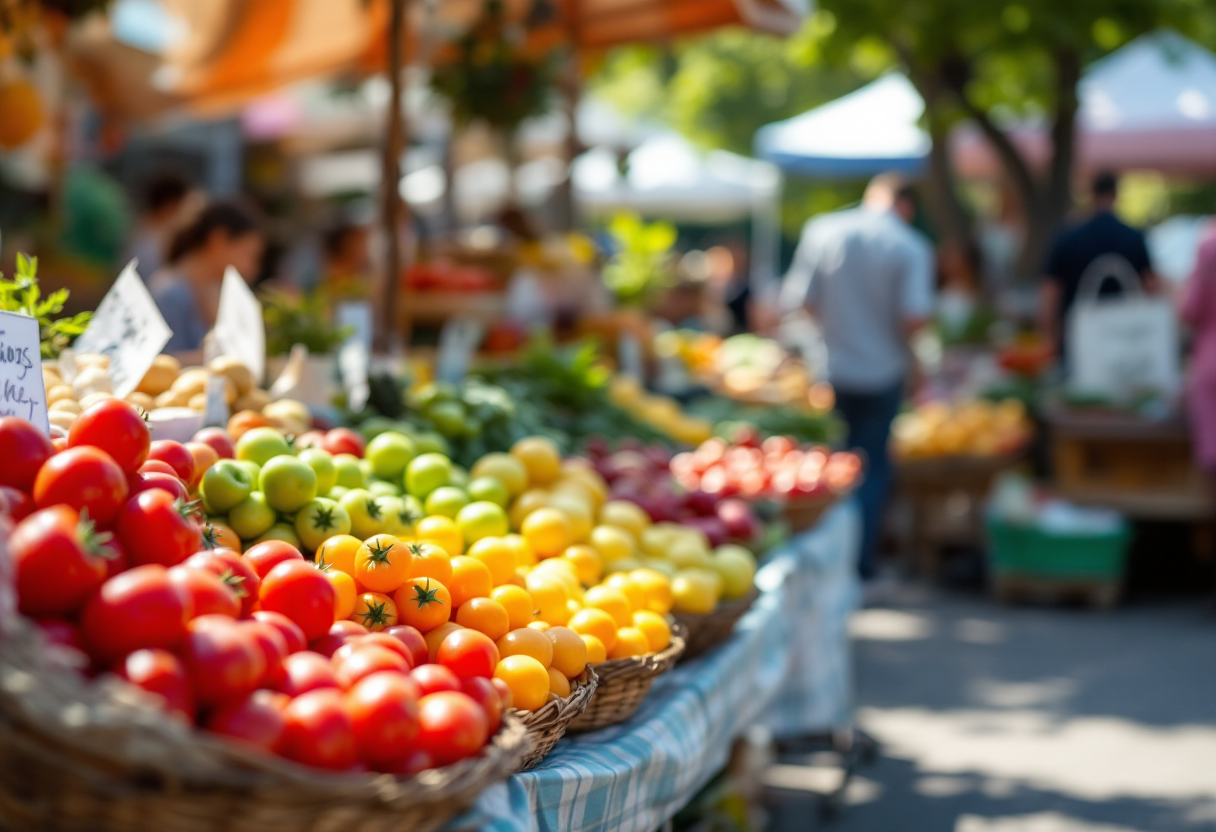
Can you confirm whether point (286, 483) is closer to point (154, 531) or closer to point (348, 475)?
point (348, 475)

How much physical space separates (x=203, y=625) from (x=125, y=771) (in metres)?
0.19

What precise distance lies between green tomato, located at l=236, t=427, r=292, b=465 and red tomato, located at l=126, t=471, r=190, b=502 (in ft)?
1.54

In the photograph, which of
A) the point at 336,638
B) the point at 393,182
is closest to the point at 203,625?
the point at 336,638

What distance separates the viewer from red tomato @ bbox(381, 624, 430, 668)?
5.65 ft

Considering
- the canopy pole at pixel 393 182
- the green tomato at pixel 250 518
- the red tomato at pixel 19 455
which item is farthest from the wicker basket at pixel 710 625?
the canopy pole at pixel 393 182

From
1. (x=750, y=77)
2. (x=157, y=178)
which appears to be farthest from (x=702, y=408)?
(x=750, y=77)

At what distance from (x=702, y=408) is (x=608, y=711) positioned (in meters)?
4.05

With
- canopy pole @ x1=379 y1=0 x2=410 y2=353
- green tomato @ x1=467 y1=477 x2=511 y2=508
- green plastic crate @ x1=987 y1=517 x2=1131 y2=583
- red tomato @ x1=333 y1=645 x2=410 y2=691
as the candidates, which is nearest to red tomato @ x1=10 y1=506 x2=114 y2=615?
red tomato @ x1=333 y1=645 x2=410 y2=691

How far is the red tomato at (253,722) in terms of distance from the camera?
1.30m

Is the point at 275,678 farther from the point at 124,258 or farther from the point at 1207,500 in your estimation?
the point at 124,258

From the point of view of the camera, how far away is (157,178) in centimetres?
737

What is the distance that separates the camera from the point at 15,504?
145cm

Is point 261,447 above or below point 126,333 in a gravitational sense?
below

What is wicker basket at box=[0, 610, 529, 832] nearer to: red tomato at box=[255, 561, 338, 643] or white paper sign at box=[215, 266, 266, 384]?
red tomato at box=[255, 561, 338, 643]
